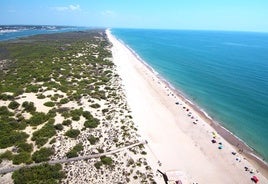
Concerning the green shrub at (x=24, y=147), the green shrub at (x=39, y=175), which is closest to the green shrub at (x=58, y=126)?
the green shrub at (x=24, y=147)

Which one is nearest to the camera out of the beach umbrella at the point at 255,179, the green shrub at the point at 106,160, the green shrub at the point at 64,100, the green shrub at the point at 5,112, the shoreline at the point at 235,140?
the green shrub at the point at 106,160

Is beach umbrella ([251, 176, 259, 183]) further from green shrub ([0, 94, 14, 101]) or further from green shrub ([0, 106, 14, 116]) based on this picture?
green shrub ([0, 94, 14, 101])

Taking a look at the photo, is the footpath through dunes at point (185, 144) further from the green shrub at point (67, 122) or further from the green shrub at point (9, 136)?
the green shrub at point (9, 136)

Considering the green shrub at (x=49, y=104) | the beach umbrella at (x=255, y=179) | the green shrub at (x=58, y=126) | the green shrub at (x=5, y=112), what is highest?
the green shrub at (x=5, y=112)

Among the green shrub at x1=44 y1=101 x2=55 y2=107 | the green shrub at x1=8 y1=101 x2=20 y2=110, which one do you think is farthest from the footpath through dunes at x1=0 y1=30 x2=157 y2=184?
the green shrub at x1=44 y1=101 x2=55 y2=107

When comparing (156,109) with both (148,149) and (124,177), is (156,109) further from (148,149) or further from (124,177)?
(124,177)

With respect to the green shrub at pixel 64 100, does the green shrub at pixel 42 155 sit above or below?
below

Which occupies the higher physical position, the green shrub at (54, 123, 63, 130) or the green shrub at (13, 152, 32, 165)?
the green shrub at (54, 123, 63, 130)

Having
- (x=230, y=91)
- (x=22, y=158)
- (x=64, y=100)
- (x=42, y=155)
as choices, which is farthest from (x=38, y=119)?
(x=230, y=91)
